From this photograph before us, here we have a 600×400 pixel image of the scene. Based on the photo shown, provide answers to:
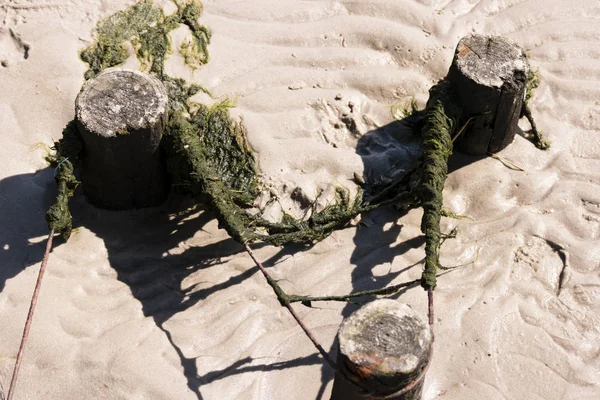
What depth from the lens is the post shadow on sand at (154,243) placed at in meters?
4.53

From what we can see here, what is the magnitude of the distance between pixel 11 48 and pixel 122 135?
174 cm

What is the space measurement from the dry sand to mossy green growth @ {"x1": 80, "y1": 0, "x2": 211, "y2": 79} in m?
0.10

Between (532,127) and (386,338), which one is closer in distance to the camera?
(386,338)

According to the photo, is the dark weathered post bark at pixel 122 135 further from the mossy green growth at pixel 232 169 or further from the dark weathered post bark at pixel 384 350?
the dark weathered post bark at pixel 384 350

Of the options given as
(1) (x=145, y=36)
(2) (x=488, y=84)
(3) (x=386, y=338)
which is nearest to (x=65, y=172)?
(1) (x=145, y=36)

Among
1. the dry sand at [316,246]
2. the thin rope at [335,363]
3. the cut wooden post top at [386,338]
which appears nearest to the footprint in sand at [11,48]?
the dry sand at [316,246]

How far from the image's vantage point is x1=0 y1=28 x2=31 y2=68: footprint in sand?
18.0 ft

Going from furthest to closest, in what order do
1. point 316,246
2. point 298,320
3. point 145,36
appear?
point 145,36, point 316,246, point 298,320

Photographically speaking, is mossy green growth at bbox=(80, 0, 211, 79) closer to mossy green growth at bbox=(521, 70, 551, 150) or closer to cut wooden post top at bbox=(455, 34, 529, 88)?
cut wooden post top at bbox=(455, 34, 529, 88)

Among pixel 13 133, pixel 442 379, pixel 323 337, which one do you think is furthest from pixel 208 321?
pixel 13 133

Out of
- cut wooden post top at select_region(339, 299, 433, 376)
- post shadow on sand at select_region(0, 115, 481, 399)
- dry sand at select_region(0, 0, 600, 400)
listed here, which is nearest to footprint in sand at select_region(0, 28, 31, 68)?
dry sand at select_region(0, 0, 600, 400)

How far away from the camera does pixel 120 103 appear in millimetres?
4414

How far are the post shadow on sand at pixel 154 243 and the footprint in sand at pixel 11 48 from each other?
101 cm

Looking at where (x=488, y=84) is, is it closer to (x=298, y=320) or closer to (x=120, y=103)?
(x=298, y=320)
